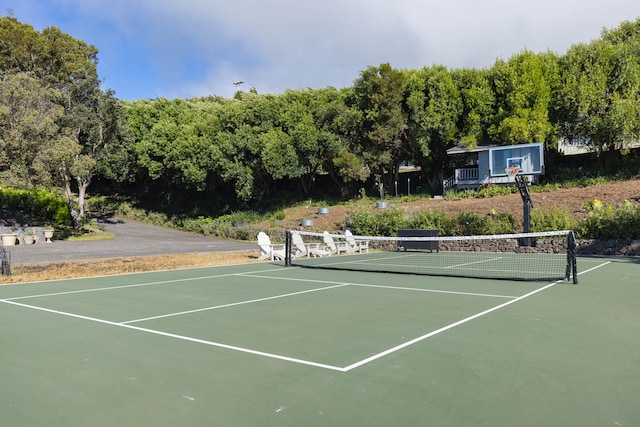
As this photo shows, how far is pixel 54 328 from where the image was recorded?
706cm

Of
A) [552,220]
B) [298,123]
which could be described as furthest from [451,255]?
[298,123]

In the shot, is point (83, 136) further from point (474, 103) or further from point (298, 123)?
point (474, 103)

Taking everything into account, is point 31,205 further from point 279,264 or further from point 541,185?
point 541,185

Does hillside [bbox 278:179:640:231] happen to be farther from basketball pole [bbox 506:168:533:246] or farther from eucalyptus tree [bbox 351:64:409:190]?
eucalyptus tree [bbox 351:64:409:190]

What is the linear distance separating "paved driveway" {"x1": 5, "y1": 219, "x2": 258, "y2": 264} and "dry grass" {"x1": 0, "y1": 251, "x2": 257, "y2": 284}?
6.39 feet

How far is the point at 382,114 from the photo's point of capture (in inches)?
1326

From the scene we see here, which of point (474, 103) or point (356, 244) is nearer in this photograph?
point (356, 244)

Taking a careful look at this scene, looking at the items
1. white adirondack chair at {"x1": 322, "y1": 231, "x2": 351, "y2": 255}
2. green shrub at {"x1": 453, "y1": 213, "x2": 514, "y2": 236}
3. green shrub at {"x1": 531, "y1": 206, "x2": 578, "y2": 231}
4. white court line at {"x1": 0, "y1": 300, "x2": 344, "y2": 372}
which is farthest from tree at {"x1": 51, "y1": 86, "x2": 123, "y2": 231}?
green shrub at {"x1": 531, "y1": 206, "x2": 578, "y2": 231}

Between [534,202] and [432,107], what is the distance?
36.6 ft

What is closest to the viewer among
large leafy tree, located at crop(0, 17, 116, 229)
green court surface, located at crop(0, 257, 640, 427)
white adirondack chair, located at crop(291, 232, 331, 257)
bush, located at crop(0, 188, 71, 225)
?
green court surface, located at crop(0, 257, 640, 427)

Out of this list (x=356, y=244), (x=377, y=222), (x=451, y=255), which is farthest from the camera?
(x=377, y=222)

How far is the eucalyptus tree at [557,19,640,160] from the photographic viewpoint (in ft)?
92.6

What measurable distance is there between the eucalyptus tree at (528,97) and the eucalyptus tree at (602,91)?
0.85 metres

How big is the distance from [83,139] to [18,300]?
918 inches
